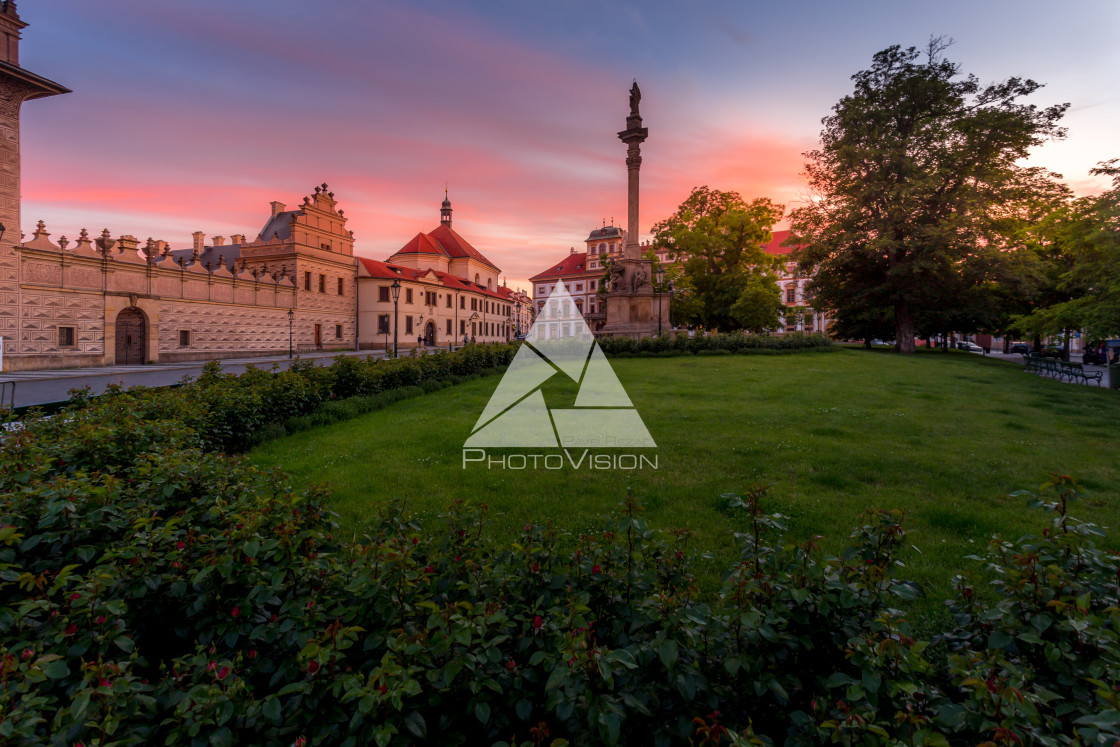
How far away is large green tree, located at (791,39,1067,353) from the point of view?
2839cm

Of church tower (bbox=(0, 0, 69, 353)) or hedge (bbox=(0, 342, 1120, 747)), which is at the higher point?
church tower (bbox=(0, 0, 69, 353))

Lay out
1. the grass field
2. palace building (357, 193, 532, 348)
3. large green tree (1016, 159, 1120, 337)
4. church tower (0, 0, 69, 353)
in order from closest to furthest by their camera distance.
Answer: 1. the grass field
2. large green tree (1016, 159, 1120, 337)
3. church tower (0, 0, 69, 353)
4. palace building (357, 193, 532, 348)

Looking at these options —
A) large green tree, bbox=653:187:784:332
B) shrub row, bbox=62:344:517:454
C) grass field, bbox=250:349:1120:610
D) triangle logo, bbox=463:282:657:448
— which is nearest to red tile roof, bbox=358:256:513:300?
large green tree, bbox=653:187:784:332

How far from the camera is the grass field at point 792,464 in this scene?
556 centimetres

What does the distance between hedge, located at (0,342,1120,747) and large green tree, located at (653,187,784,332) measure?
128ft

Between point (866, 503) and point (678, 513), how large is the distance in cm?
226

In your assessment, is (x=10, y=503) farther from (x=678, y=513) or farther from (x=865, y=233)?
(x=865, y=233)

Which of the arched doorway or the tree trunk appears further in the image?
the tree trunk

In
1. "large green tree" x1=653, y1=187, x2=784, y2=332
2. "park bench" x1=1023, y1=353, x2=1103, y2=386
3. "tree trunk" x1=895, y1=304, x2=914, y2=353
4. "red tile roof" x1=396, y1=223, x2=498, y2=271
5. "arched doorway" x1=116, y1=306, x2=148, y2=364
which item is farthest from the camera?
"red tile roof" x1=396, y1=223, x2=498, y2=271

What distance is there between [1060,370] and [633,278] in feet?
65.3

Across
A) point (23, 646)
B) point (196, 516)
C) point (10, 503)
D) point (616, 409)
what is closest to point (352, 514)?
point (196, 516)

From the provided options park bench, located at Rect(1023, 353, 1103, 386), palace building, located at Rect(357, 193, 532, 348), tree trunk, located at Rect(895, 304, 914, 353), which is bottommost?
park bench, located at Rect(1023, 353, 1103, 386)

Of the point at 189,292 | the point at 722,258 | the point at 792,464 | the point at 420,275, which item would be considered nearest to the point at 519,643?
the point at 792,464

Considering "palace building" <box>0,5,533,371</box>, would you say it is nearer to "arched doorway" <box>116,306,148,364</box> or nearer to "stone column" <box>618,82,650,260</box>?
"arched doorway" <box>116,306,148,364</box>
